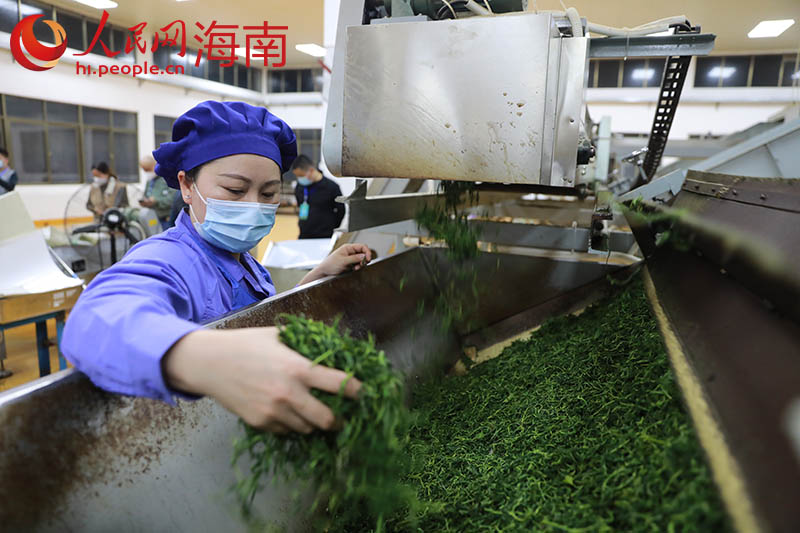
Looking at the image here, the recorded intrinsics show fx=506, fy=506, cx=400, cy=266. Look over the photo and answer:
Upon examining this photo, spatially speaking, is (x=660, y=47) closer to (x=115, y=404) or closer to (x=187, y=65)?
(x=115, y=404)

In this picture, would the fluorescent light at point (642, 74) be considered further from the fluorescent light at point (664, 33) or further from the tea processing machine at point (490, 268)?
the fluorescent light at point (664, 33)

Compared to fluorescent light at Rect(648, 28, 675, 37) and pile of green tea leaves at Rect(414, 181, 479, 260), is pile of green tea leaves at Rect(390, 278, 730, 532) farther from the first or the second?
fluorescent light at Rect(648, 28, 675, 37)

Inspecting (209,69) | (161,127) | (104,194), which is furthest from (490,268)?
(209,69)

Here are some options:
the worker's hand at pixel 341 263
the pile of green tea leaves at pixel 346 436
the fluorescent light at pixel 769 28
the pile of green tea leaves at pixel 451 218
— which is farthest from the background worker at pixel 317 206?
the fluorescent light at pixel 769 28

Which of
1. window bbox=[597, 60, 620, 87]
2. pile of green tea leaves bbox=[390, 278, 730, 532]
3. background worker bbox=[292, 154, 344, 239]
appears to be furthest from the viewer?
window bbox=[597, 60, 620, 87]

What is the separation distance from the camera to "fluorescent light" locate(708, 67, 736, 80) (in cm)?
1550

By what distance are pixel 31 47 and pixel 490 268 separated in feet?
39.0

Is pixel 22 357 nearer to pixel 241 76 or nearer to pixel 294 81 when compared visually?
pixel 241 76

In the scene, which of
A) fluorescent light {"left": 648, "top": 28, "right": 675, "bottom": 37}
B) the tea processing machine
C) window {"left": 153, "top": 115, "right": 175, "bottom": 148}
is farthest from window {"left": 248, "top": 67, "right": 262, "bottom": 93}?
fluorescent light {"left": 648, "top": 28, "right": 675, "bottom": 37}

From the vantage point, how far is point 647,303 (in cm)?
189

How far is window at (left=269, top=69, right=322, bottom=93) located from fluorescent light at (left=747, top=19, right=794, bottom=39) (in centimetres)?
1321

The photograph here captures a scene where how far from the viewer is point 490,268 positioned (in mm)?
2859

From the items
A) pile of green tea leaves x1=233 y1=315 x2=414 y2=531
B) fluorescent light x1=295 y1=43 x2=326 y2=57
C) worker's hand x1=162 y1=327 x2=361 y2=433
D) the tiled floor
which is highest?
fluorescent light x1=295 y1=43 x2=326 y2=57

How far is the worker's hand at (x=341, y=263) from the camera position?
211 cm
